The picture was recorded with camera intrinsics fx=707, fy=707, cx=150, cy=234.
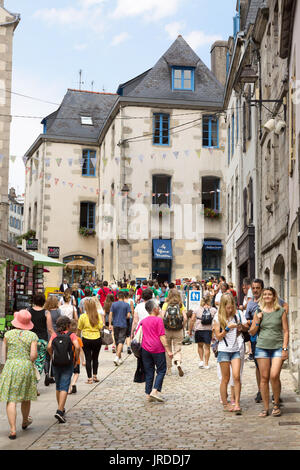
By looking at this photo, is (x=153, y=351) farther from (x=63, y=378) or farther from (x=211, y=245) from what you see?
(x=211, y=245)

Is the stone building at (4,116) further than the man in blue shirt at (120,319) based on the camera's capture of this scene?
Yes

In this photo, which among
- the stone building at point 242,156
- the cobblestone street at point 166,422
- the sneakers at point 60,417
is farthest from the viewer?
the stone building at point 242,156

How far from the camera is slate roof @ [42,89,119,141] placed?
40906mm

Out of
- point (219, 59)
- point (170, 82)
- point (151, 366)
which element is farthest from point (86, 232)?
point (151, 366)

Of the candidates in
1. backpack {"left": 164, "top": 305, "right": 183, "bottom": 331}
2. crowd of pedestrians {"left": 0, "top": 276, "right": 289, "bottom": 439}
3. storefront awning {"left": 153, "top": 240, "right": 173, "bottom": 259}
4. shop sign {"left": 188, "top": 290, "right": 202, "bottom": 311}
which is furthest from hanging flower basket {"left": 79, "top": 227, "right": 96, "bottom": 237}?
crowd of pedestrians {"left": 0, "top": 276, "right": 289, "bottom": 439}

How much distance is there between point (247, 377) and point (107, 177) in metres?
25.6

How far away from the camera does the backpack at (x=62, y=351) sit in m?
8.84

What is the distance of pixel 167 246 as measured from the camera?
33344mm

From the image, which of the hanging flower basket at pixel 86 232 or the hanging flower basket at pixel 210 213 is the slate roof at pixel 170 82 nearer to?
the hanging flower basket at pixel 210 213

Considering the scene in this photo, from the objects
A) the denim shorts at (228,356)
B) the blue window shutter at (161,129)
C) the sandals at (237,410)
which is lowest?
the sandals at (237,410)

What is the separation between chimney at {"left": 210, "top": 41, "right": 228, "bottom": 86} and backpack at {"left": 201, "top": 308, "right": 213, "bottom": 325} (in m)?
25.4

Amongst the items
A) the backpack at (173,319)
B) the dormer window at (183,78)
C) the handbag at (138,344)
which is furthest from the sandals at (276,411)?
the dormer window at (183,78)

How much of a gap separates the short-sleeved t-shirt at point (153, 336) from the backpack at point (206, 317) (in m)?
3.89
